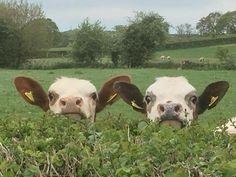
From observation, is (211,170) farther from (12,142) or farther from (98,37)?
(98,37)

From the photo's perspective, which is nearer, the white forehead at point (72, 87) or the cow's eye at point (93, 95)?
the white forehead at point (72, 87)

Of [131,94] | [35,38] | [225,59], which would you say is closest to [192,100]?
[131,94]

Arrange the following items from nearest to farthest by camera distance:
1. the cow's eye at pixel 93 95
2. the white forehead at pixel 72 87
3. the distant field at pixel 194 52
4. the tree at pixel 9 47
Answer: the white forehead at pixel 72 87, the cow's eye at pixel 93 95, the tree at pixel 9 47, the distant field at pixel 194 52

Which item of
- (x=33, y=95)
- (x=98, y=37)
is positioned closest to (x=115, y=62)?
(x=98, y=37)

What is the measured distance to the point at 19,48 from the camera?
2410 inches

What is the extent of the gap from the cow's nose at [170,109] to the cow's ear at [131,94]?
0.90 meters

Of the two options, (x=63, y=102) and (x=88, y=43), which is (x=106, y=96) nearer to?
(x=63, y=102)

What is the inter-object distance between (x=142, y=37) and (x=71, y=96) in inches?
2027

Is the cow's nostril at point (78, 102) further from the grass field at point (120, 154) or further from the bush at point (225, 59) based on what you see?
the bush at point (225, 59)

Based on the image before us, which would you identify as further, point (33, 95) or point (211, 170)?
point (33, 95)

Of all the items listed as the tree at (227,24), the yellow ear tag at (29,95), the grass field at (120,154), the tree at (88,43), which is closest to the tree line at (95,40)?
the tree at (88,43)

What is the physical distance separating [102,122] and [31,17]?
65.6 m

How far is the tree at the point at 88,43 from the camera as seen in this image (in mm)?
58375

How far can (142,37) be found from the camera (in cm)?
5944
